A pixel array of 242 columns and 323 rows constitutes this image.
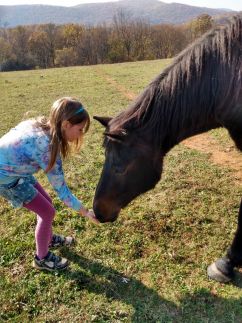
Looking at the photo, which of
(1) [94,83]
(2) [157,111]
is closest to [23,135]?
(2) [157,111]

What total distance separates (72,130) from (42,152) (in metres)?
0.34

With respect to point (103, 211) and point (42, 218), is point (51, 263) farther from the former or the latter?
point (103, 211)

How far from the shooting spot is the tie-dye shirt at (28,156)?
3.21 metres

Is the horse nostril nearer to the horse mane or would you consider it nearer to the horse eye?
the horse eye

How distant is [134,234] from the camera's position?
14.1 feet

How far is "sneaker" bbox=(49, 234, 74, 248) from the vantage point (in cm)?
417

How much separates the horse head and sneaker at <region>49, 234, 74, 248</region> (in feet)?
3.86

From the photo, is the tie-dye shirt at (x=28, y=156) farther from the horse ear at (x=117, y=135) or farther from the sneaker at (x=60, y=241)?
the sneaker at (x=60, y=241)

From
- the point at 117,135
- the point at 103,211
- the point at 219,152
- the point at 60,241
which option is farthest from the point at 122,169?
the point at 219,152

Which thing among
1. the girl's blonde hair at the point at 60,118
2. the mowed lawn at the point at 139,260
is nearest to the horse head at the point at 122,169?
the girl's blonde hair at the point at 60,118

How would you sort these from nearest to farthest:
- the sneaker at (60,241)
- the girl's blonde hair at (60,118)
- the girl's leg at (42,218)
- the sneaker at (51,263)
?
1. the girl's blonde hair at (60,118)
2. the girl's leg at (42,218)
3. the sneaker at (51,263)
4. the sneaker at (60,241)

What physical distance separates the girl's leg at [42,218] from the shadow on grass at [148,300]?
37cm

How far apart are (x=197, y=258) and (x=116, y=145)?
1754 mm

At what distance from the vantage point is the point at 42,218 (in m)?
3.66
